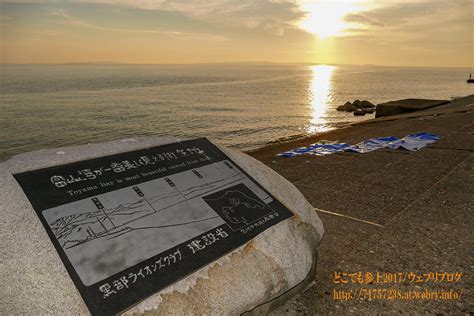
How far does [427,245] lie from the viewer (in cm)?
430

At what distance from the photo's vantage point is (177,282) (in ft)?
8.33

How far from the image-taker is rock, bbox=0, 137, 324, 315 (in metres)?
2.24

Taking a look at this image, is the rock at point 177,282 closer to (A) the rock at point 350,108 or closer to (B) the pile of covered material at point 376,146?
(B) the pile of covered material at point 376,146

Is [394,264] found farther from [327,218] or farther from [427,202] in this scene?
[427,202]

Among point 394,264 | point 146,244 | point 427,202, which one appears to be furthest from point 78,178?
point 427,202

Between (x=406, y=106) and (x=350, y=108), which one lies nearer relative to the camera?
(x=406, y=106)

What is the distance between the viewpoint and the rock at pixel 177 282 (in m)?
2.24

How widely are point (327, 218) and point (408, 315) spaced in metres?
2.19

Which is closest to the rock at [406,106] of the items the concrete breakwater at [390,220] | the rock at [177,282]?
the concrete breakwater at [390,220]

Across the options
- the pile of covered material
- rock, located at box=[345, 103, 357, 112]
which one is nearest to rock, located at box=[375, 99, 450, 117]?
the pile of covered material

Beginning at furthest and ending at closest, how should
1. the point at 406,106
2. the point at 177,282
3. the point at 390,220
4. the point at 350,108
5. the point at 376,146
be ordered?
the point at 350,108 < the point at 406,106 < the point at 376,146 < the point at 390,220 < the point at 177,282

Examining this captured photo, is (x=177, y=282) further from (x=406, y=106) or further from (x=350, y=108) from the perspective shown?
(x=350, y=108)

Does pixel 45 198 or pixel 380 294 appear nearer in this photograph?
pixel 45 198

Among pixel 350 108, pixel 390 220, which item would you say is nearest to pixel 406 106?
pixel 390 220
